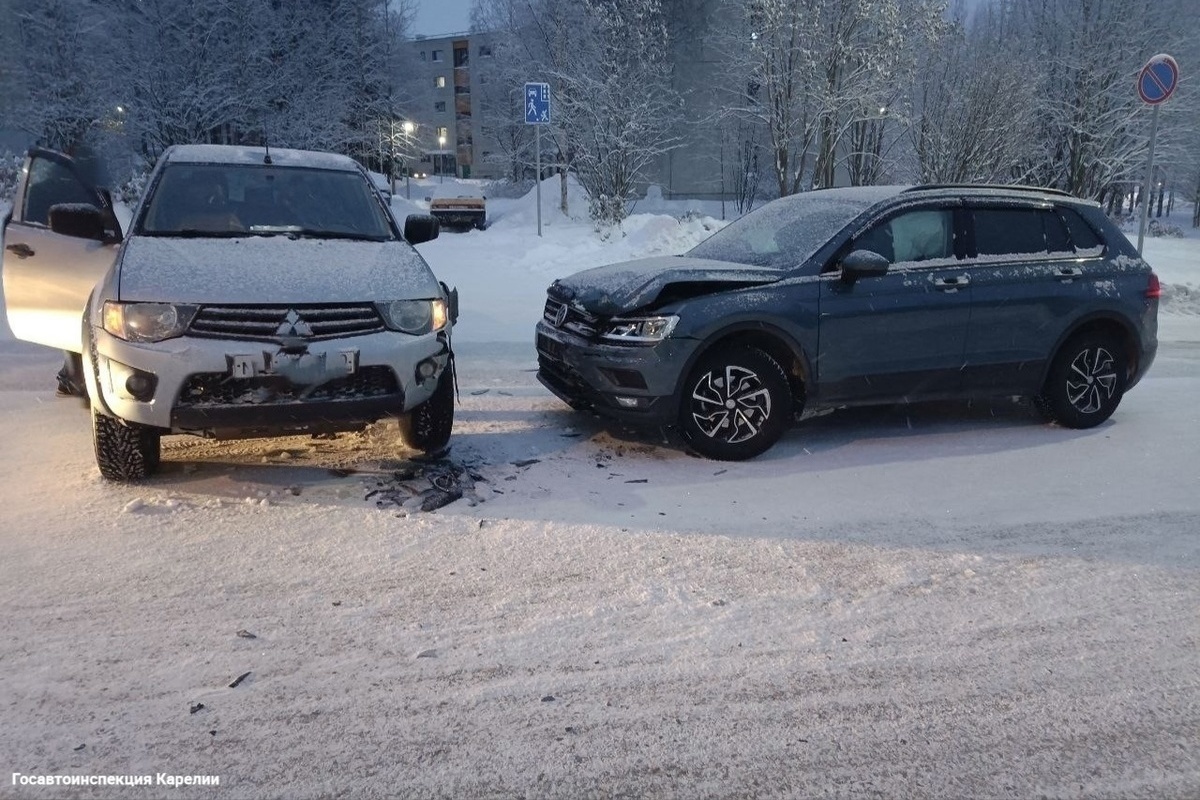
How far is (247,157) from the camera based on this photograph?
245 inches

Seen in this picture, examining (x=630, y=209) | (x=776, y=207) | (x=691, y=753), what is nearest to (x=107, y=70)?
(x=630, y=209)

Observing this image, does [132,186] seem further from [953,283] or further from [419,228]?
[953,283]

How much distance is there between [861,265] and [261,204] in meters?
3.86

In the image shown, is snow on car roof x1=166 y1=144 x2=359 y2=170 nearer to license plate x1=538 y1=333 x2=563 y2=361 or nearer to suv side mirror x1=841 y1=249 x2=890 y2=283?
A: license plate x1=538 y1=333 x2=563 y2=361

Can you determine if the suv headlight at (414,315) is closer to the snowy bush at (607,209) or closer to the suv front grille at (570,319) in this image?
the suv front grille at (570,319)

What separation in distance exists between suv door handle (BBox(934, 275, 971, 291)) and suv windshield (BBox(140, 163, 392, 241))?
3699 mm

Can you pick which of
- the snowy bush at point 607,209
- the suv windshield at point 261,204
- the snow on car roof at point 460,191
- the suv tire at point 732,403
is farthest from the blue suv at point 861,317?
the snow on car roof at point 460,191

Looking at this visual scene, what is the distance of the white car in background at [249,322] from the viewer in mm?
4430

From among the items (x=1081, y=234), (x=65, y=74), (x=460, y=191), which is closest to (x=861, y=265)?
(x=1081, y=234)

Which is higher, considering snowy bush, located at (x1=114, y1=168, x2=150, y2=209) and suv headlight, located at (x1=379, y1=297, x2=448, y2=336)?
snowy bush, located at (x1=114, y1=168, x2=150, y2=209)

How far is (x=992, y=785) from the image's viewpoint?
2631 mm

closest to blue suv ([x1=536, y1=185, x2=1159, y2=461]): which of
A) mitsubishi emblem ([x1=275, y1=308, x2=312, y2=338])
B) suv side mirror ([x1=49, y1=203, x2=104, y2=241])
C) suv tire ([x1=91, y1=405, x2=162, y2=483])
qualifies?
mitsubishi emblem ([x1=275, y1=308, x2=312, y2=338])

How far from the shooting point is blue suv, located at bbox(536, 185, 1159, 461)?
18.1 ft

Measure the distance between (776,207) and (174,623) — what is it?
514 centimetres
